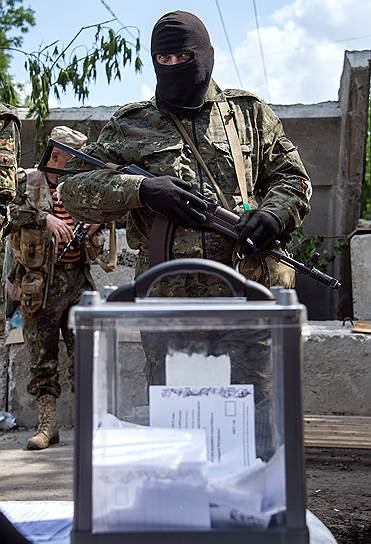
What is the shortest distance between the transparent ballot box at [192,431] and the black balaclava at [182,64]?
1.76 metres

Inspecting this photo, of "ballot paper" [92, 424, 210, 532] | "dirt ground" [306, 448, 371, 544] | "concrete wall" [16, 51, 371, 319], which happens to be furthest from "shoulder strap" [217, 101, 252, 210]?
"concrete wall" [16, 51, 371, 319]

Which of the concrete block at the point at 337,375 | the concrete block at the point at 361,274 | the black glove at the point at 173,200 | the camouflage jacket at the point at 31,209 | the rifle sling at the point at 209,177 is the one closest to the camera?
the black glove at the point at 173,200

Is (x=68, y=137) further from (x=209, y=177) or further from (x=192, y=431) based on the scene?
(x=192, y=431)

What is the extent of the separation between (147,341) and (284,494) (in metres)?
0.30

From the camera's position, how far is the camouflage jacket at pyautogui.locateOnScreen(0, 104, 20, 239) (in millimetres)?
3768

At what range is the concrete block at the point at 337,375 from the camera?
464cm

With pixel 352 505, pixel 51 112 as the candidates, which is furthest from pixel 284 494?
pixel 51 112

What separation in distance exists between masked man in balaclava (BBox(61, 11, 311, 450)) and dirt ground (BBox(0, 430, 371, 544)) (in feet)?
3.13

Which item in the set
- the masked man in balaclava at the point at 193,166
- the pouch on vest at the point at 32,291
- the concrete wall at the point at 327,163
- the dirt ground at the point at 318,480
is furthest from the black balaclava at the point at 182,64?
the concrete wall at the point at 327,163

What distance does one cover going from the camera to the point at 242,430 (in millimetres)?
983

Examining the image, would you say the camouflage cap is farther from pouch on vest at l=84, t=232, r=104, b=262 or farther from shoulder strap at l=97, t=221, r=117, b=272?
shoulder strap at l=97, t=221, r=117, b=272

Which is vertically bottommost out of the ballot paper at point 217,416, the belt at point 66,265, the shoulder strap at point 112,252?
the ballot paper at point 217,416

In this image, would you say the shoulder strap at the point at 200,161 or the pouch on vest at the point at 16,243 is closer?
the shoulder strap at the point at 200,161

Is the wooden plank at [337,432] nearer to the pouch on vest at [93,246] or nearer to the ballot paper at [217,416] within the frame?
the pouch on vest at [93,246]
